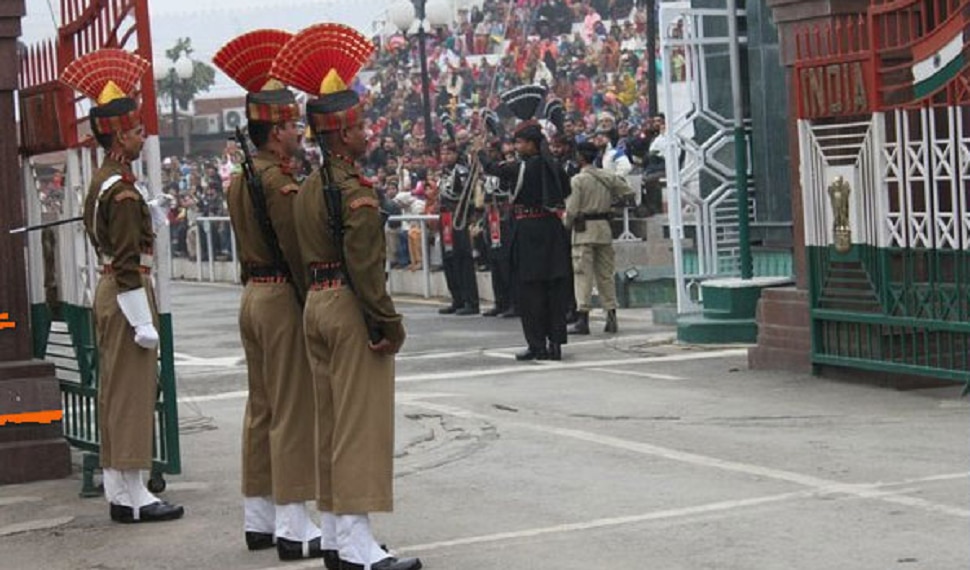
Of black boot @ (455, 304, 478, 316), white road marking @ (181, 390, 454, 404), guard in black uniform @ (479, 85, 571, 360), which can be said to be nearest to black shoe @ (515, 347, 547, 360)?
guard in black uniform @ (479, 85, 571, 360)

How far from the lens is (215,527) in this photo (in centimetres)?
970

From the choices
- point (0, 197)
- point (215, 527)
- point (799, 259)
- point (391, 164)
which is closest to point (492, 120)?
point (391, 164)

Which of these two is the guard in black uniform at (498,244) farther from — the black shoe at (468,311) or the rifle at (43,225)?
the rifle at (43,225)

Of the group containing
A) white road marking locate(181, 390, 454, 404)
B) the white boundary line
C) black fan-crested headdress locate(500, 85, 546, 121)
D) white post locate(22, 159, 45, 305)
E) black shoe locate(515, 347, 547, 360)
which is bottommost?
white road marking locate(181, 390, 454, 404)

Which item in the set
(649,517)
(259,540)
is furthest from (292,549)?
(649,517)

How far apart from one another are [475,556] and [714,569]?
3.55ft

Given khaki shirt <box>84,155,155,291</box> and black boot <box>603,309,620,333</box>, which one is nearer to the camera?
khaki shirt <box>84,155,155,291</box>

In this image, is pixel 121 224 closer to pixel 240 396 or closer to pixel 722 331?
pixel 240 396

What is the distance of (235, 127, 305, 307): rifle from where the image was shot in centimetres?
890

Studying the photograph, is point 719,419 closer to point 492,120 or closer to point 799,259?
point 799,259

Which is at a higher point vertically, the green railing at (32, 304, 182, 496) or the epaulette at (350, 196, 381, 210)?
the epaulette at (350, 196, 381, 210)

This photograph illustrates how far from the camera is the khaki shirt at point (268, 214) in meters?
8.81

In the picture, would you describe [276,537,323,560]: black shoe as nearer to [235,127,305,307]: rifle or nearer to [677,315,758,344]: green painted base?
[235,127,305,307]: rifle

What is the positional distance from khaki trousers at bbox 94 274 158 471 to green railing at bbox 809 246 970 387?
5013mm
